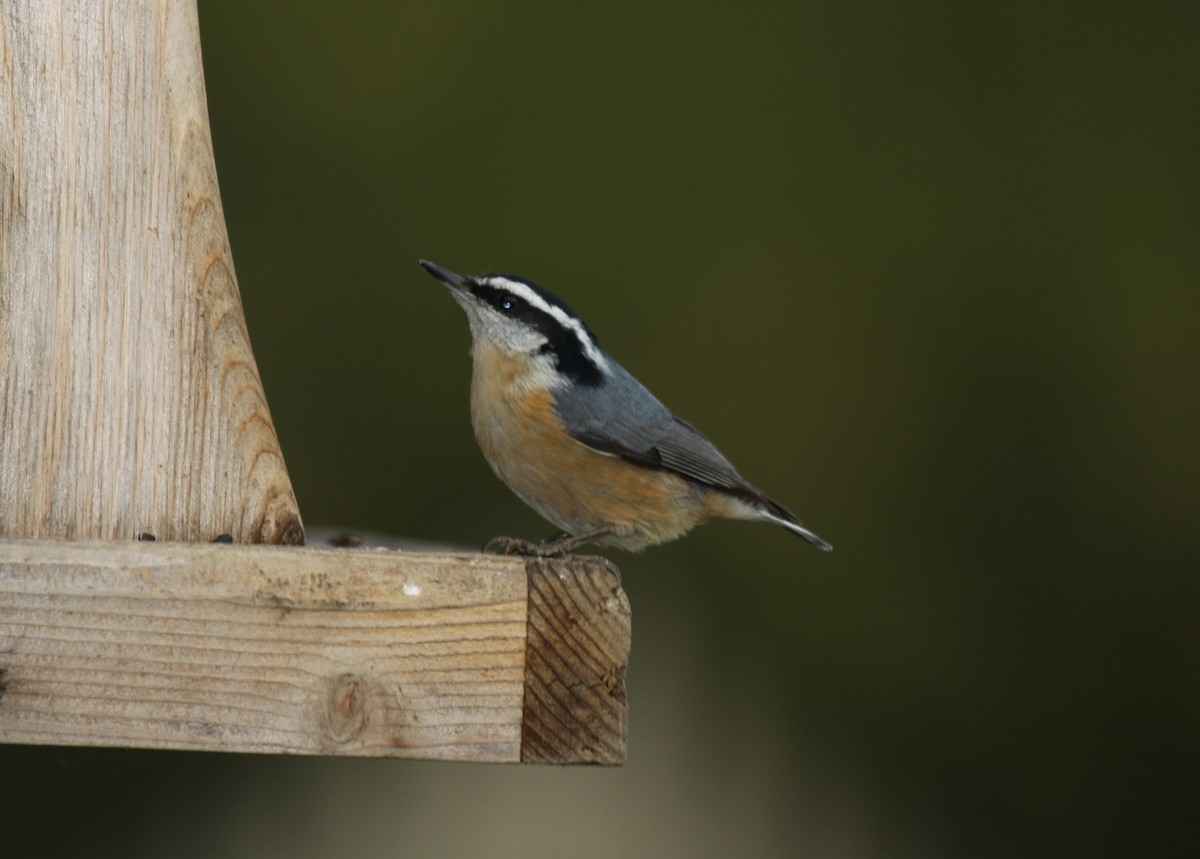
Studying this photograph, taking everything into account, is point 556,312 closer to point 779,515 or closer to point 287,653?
point 779,515

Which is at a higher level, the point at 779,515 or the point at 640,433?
the point at 640,433

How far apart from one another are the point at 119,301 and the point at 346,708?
0.95m

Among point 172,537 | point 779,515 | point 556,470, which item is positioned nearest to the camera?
point 172,537

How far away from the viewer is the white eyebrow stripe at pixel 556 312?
3.91 meters

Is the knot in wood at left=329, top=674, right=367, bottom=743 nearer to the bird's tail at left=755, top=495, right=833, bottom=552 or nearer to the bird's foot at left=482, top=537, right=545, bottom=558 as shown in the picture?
the bird's foot at left=482, top=537, right=545, bottom=558

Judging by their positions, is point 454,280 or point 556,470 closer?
point 556,470

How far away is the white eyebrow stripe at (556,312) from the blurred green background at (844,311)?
4.38 ft

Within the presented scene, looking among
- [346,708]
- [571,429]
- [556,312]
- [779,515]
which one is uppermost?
[556,312]

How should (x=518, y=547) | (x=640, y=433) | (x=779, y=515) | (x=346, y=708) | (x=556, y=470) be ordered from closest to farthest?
(x=346, y=708)
(x=518, y=547)
(x=556, y=470)
(x=640, y=433)
(x=779, y=515)

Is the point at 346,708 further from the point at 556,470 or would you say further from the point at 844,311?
the point at 844,311

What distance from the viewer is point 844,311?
565 cm

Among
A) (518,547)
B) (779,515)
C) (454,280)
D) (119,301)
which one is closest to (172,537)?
(119,301)

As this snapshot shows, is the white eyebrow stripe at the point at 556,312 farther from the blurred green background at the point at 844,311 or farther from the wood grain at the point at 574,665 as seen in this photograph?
the wood grain at the point at 574,665

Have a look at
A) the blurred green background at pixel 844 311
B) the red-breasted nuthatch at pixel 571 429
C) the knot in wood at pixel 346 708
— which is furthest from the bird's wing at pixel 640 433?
the knot in wood at pixel 346 708
